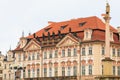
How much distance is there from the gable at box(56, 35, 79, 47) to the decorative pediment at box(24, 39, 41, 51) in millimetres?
6460

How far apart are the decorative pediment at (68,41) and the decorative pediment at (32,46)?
669 cm

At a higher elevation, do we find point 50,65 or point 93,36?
point 93,36

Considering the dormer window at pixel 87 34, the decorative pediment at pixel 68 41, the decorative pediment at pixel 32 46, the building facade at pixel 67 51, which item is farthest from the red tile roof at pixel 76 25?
the decorative pediment at pixel 32 46

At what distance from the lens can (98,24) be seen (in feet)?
262

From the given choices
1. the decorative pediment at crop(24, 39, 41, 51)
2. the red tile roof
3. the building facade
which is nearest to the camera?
the building facade

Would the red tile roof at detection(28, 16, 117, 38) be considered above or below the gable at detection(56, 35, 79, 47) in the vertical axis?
above

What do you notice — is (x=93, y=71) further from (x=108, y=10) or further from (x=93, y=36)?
(x=108, y=10)

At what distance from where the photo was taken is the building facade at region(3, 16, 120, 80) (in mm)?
76625

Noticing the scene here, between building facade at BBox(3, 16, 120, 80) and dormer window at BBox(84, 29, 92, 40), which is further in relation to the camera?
dormer window at BBox(84, 29, 92, 40)

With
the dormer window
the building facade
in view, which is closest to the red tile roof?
the building facade

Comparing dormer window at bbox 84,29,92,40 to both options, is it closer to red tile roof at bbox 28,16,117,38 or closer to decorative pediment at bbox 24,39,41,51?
red tile roof at bbox 28,16,117,38

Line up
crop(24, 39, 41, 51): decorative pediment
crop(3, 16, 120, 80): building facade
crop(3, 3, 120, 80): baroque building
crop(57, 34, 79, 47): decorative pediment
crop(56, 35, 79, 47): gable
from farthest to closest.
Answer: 1. crop(24, 39, 41, 51): decorative pediment
2. crop(56, 35, 79, 47): gable
3. crop(57, 34, 79, 47): decorative pediment
4. crop(3, 16, 120, 80): building facade
5. crop(3, 3, 120, 80): baroque building

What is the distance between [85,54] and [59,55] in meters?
7.06

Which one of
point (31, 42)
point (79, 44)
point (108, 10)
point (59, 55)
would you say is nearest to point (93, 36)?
point (79, 44)
